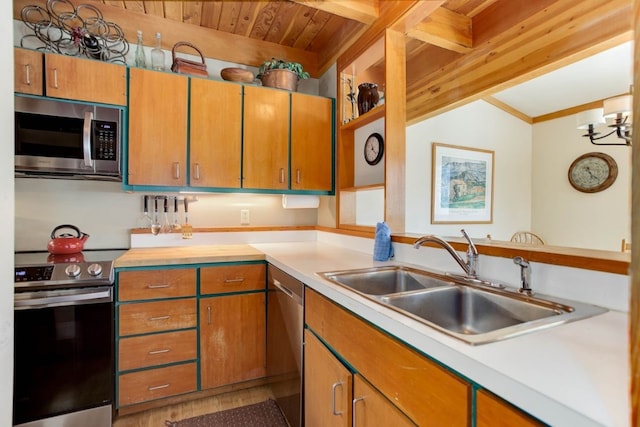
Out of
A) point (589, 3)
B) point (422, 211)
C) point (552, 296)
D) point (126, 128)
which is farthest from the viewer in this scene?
point (422, 211)

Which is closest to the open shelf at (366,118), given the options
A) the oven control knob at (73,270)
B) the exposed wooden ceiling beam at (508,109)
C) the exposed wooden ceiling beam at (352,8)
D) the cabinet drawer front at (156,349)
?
the exposed wooden ceiling beam at (352,8)

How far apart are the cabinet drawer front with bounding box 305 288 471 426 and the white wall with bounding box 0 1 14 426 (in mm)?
1276

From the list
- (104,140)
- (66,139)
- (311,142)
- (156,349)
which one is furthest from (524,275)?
(66,139)

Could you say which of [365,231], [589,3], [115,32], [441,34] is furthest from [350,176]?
[115,32]

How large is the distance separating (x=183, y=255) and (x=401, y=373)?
5.00 feet

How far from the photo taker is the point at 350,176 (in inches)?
99.0

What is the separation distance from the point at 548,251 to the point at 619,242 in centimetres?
392

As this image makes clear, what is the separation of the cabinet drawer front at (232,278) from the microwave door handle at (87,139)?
94cm

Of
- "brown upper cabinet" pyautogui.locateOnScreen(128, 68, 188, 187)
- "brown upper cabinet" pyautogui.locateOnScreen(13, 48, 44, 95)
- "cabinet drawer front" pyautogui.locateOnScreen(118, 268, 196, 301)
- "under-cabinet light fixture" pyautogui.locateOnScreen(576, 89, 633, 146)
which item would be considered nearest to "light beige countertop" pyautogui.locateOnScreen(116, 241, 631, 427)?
"cabinet drawer front" pyautogui.locateOnScreen(118, 268, 196, 301)

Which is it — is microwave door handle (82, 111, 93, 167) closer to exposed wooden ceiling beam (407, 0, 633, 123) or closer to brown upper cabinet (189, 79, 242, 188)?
brown upper cabinet (189, 79, 242, 188)

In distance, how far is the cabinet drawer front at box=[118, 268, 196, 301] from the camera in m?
1.73

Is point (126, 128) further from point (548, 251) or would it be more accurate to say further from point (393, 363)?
point (548, 251)

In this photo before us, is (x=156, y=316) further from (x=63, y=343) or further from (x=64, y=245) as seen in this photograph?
(x=64, y=245)

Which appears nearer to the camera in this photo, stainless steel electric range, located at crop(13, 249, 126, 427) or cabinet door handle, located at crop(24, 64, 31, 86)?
stainless steel electric range, located at crop(13, 249, 126, 427)
